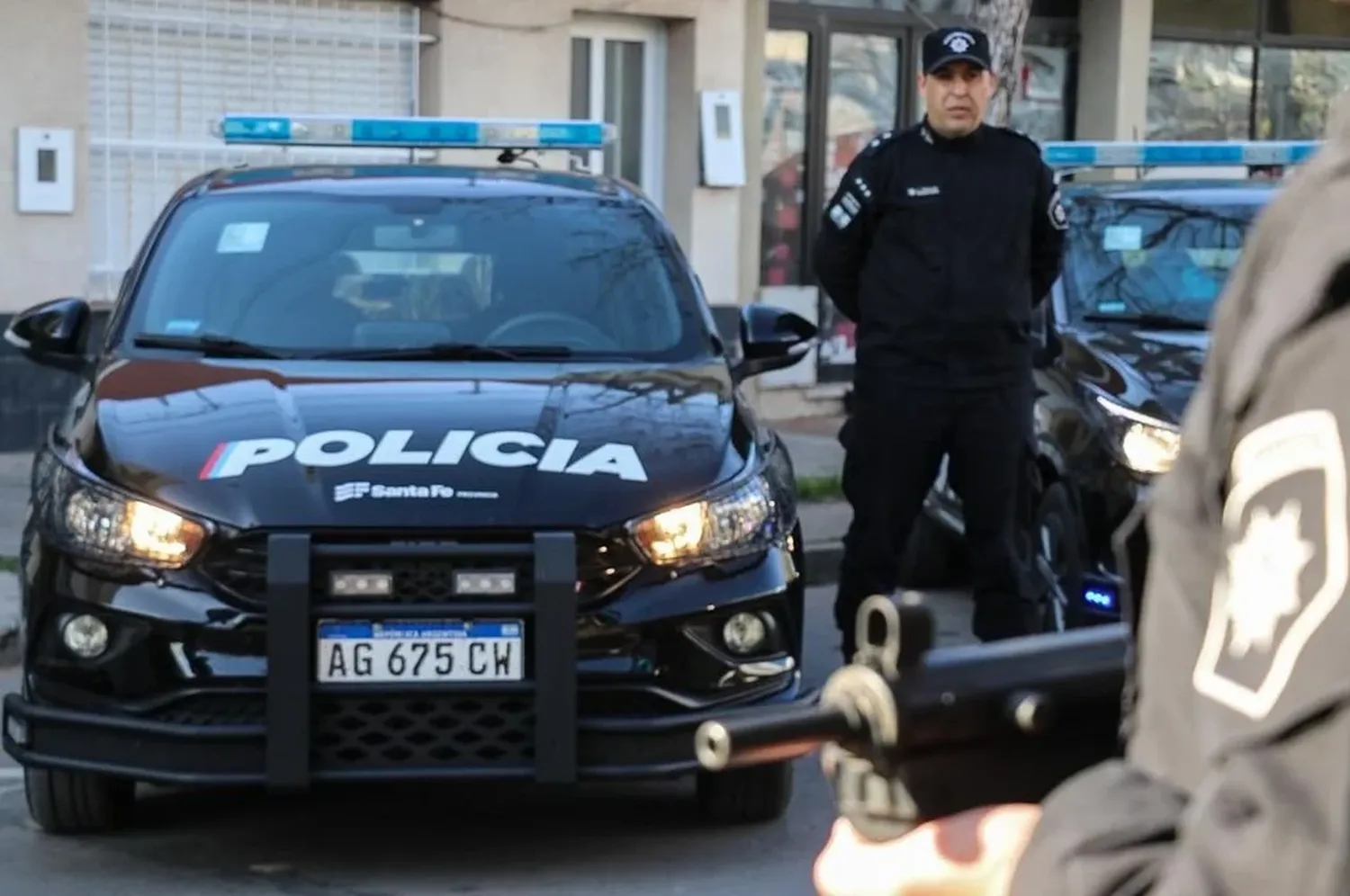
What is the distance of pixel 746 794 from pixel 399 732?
3.19ft

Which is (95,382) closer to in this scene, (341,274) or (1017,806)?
(341,274)

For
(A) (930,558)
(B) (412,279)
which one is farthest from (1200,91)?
(B) (412,279)

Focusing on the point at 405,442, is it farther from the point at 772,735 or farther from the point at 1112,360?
the point at 772,735

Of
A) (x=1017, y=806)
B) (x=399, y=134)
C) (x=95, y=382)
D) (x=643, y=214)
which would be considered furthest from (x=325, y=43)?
(x=1017, y=806)

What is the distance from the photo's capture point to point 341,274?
613cm

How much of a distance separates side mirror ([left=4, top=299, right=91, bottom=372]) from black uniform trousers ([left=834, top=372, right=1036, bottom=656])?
7.29ft

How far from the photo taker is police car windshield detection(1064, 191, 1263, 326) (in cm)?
773

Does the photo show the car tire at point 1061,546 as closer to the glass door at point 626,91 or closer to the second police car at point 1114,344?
the second police car at point 1114,344

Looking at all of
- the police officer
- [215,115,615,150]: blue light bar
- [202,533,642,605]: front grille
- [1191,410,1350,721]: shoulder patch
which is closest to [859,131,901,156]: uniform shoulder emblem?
the police officer

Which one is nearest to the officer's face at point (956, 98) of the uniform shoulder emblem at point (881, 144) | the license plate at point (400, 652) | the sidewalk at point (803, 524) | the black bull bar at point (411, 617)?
the uniform shoulder emblem at point (881, 144)

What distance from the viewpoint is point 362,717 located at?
4.80 m

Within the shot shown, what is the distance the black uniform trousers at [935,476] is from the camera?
21.1ft

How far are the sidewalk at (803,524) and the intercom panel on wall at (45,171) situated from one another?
1.26 meters

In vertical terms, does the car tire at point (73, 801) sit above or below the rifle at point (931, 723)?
below
